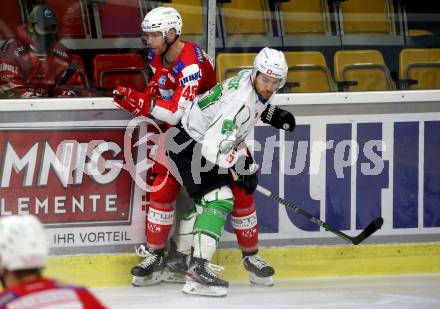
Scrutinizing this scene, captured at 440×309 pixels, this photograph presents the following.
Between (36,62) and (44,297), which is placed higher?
(36,62)

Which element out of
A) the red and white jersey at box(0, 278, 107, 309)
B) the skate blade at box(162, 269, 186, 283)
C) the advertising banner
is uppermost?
the red and white jersey at box(0, 278, 107, 309)

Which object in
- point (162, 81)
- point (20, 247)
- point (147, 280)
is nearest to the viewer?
point (20, 247)

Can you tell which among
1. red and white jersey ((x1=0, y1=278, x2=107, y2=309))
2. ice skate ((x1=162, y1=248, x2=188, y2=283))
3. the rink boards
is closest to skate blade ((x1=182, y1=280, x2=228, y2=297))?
ice skate ((x1=162, y1=248, x2=188, y2=283))

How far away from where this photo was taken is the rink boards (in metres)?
5.72

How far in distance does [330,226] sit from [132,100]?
1.19 meters

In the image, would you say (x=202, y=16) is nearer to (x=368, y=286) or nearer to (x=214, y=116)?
(x=214, y=116)

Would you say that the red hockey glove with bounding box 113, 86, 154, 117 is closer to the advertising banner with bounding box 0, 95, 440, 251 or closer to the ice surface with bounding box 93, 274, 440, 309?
the advertising banner with bounding box 0, 95, 440, 251

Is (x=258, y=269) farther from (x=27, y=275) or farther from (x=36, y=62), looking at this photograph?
(x=27, y=275)

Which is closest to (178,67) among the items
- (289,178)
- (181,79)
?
(181,79)

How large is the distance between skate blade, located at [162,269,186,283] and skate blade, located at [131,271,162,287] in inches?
1.5

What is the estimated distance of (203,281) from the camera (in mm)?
5562

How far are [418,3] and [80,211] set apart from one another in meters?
2.06

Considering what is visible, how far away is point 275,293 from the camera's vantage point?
5.70 meters

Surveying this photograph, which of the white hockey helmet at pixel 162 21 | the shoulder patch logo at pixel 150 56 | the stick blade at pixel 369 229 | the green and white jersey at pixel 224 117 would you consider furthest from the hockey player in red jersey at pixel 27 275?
the stick blade at pixel 369 229
